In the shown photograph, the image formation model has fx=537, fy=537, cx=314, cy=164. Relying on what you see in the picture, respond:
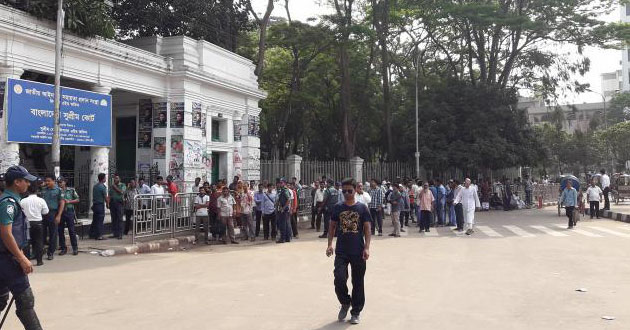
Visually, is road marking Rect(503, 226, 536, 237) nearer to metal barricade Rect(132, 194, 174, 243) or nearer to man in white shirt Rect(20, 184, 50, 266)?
metal barricade Rect(132, 194, 174, 243)

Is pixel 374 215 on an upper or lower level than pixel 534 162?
lower

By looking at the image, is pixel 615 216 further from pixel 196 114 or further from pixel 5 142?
pixel 5 142

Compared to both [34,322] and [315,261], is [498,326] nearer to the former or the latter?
[34,322]

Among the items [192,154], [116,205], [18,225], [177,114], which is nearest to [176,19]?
[177,114]

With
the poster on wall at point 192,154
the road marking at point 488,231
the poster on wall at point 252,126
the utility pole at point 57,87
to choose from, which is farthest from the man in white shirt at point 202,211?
the poster on wall at point 252,126

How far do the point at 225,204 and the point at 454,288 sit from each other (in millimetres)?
7507

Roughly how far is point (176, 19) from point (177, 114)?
618cm

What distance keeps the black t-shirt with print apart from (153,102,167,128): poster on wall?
44.6 ft

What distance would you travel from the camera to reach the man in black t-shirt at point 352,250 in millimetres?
5943

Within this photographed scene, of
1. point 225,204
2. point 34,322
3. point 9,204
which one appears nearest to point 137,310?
point 34,322

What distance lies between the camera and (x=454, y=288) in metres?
7.58

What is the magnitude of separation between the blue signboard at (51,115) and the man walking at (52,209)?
10.8 ft

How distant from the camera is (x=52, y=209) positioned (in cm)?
1076

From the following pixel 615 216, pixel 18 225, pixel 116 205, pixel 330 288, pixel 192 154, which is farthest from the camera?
pixel 615 216
